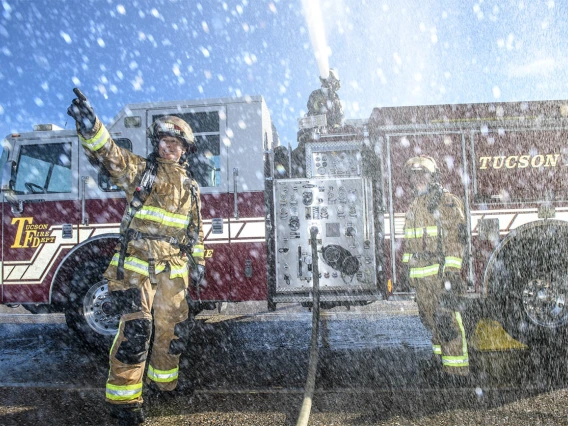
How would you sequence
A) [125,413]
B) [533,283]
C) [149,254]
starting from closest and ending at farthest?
[125,413] < [149,254] < [533,283]

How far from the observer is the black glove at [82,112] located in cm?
285

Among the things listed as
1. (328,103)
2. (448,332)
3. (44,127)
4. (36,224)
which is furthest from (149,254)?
(328,103)

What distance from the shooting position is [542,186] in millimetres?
4758

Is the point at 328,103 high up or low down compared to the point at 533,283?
up

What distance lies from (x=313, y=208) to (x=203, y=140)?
1438 millimetres

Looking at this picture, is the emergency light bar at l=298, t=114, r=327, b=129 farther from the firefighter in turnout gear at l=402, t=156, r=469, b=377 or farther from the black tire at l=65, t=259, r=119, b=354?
the black tire at l=65, t=259, r=119, b=354

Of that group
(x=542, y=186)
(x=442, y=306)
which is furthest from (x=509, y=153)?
(x=442, y=306)

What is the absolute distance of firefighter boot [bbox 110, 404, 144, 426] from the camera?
9.86ft

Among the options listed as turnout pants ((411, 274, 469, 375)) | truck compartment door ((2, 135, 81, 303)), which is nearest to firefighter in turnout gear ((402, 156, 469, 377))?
turnout pants ((411, 274, 469, 375))

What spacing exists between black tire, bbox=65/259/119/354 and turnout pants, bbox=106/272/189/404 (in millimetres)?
1340

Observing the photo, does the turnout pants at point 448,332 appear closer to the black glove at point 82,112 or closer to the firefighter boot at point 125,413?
the firefighter boot at point 125,413

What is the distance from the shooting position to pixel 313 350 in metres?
3.94

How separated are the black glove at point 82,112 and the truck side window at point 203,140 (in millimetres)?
2079

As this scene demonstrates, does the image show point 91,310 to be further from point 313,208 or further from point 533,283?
point 533,283
